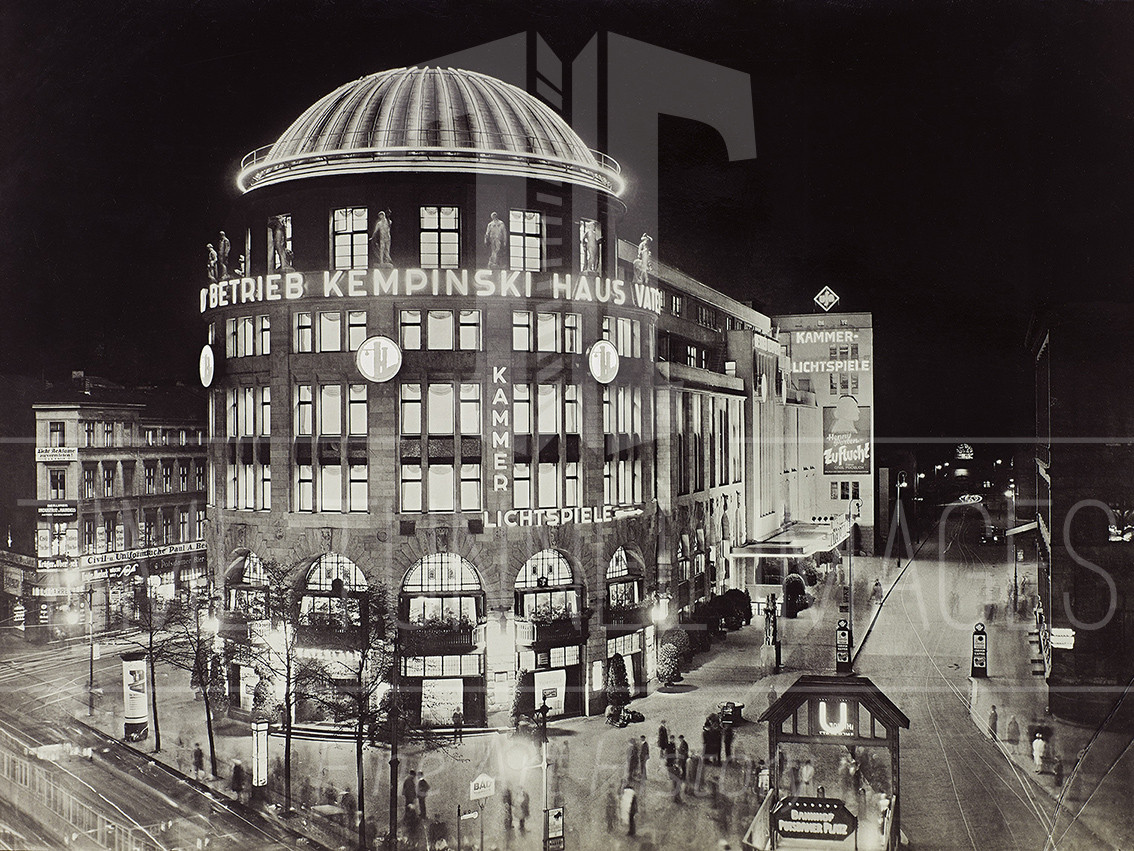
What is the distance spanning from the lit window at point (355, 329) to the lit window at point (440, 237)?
119 inches

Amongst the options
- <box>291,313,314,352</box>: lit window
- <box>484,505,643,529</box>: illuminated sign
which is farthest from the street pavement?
<box>291,313,314,352</box>: lit window

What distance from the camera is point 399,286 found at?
34094 mm

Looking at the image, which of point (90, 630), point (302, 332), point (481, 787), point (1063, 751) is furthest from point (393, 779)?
point (1063, 751)

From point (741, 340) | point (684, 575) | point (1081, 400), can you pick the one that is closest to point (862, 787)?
point (1081, 400)

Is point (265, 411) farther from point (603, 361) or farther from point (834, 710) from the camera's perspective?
point (834, 710)

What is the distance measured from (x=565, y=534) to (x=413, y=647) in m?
7.07

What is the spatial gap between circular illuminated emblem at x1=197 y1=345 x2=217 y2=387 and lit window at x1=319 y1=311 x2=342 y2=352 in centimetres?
499

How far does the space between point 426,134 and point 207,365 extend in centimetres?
1253

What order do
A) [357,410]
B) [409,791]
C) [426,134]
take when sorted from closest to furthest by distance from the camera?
[409,791] < [426,134] < [357,410]

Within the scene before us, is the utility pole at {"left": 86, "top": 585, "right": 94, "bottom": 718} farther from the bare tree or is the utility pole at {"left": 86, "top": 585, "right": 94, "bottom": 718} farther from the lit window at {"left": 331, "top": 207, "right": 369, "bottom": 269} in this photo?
the lit window at {"left": 331, "top": 207, "right": 369, "bottom": 269}

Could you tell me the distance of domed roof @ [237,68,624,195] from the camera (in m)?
33.8

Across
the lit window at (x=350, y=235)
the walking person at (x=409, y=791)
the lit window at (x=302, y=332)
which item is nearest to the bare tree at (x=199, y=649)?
the walking person at (x=409, y=791)

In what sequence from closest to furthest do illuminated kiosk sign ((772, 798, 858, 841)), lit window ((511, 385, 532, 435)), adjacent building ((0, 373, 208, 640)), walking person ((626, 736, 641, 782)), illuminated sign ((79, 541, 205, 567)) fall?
illuminated kiosk sign ((772, 798, 858, 841))
walking person ((626, 736, 641, 782))
adjacent building ((0, 373, 208, 640))
illuminated sign ((79, 541, 205, 567))
lit window ((511, 385, 532, 435))

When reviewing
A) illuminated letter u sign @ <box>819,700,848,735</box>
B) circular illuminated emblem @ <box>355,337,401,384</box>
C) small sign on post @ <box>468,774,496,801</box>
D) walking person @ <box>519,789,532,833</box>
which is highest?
circular illuminated emblem @ <box>355,337,401,384</box>
